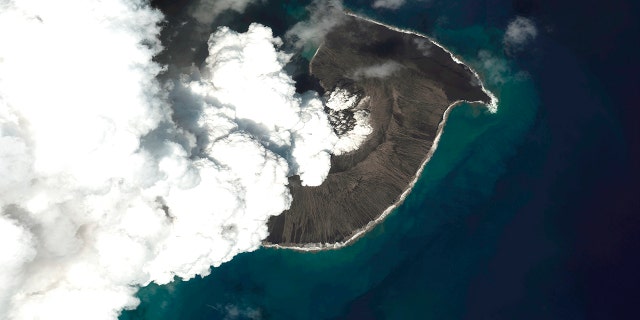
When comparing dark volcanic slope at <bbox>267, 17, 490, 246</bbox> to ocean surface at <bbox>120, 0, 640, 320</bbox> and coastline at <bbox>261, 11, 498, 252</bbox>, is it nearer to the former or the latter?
coastline at <bbox>261, 11, 498, 252</bbox>

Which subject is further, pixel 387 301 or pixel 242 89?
pixel 387 301

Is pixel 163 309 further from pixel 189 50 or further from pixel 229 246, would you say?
pixel 189 50

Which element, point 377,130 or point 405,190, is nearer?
point 377,130

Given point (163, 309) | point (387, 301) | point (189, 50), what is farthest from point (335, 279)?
point (189, 50)

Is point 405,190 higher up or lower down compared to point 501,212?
lower down

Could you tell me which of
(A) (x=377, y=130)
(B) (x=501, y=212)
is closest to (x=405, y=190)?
(A) (x=377, y=130)

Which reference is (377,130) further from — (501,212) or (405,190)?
(501,212)

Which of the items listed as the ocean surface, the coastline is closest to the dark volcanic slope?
the coastline
